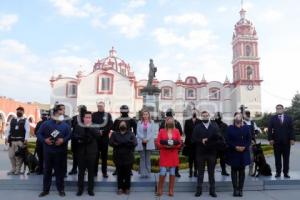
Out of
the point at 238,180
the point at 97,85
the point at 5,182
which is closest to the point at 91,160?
the point at 5,182

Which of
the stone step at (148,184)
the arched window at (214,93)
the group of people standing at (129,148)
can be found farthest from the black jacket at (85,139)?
the arched window at (214,93)

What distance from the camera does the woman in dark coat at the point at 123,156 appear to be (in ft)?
21.8

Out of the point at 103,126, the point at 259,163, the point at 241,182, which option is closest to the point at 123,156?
the point at 103,126

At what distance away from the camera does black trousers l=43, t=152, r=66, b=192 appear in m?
6.47

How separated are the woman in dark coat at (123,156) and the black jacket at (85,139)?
395mm

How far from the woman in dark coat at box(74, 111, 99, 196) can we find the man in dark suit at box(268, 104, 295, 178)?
A: 4.26 m

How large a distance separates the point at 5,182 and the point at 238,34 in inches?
1807

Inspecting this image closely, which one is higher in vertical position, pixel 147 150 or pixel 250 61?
pixel 250 61

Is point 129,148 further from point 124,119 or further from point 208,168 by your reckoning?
point 208,168

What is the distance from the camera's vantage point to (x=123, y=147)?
6.71 m

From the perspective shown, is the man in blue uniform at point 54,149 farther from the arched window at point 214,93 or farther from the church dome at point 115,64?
the church dome at point 115,64

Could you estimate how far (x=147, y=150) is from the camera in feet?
24.4

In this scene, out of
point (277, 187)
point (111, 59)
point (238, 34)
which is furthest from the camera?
point (111, 59)

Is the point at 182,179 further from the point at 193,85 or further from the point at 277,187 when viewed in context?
the point at 193,85
